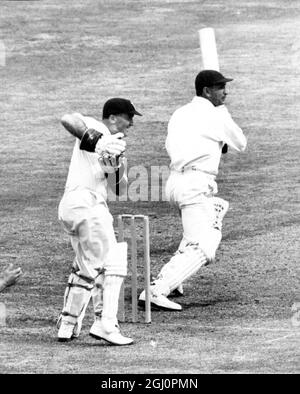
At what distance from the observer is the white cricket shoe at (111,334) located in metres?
11.6

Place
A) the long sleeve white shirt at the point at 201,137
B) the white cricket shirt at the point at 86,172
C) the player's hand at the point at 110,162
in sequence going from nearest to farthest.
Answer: the player's hand at the point at 110,162, the white cricket shirt at the point at 86,172, the long sleeve white shirt at the point at 201,137

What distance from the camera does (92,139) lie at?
11367 millimetres

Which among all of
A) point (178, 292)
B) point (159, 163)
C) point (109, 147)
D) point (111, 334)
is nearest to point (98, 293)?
point (111, 334)

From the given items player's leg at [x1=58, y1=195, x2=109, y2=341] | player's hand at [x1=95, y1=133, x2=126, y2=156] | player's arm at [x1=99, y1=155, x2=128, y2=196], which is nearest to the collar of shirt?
player's arm at [x1=99, y1=155, x2=128, y2=196]

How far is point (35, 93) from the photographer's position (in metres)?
23.5

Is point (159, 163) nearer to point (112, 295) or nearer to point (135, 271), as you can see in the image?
point (135, 271)

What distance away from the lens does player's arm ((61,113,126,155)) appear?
1134cm

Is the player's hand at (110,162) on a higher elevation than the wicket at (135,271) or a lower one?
higher

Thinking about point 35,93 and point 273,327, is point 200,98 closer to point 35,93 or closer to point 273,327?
point 273,327

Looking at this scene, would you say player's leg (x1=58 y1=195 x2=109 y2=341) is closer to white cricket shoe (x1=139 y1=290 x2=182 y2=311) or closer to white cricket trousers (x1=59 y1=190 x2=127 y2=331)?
white cricket trousers (x1=59 y1=190 x2=127 y2=331)

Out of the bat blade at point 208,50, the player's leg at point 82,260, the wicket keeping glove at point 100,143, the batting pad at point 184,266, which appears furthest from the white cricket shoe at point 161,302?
the bat blade at point 208,50

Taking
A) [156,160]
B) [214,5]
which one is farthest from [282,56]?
[156,160]

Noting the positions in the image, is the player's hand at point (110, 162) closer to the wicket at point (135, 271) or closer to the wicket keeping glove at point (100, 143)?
the wicket keeping glove at point (100, 143)

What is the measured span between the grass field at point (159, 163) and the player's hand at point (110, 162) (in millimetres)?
1435
